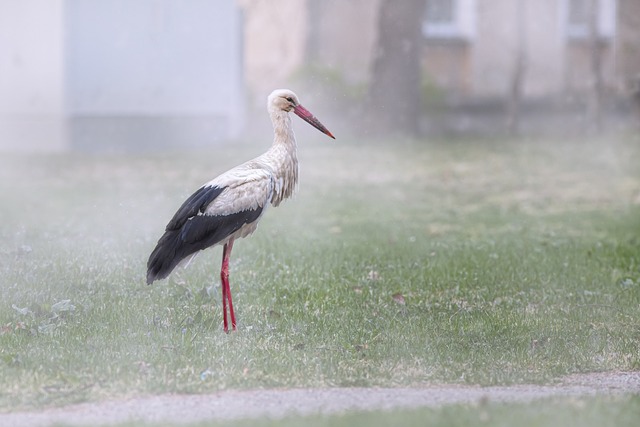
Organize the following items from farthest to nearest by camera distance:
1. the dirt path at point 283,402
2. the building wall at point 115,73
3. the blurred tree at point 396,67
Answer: the building wall at point 115,73 → the blurred tree at point 396,67 → the dirt path at point 283,402

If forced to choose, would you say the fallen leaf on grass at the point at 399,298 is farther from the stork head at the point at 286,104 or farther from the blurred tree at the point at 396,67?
the blurred tree at the point at 396,67

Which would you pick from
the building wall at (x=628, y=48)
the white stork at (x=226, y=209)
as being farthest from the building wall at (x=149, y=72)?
the white stork at (x=226, y=209)

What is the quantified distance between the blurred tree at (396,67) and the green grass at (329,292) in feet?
14.1

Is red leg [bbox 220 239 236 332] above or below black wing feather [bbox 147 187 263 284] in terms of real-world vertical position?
below

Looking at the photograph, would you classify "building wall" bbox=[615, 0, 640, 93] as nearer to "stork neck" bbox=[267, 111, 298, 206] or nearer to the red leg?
"stork neck" bbox=[267, 111, 298, 206]

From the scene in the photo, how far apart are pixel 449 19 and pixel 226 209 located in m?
A: 19.3

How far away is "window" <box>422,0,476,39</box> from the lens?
84.6 ft

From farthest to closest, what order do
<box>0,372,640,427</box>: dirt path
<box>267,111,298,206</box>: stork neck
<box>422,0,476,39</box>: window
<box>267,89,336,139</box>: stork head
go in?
1. <box>422,0,476,39</box>: window
2. <box>267,89,336,139</box>: stork head
3. <box>267,111,298,206</box>: stork neck
4. <box>0,372,640,427</box>: dirt path

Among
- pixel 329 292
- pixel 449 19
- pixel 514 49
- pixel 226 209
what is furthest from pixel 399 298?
pixel 449 19

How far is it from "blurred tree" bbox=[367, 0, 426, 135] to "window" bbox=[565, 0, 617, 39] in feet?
18.1

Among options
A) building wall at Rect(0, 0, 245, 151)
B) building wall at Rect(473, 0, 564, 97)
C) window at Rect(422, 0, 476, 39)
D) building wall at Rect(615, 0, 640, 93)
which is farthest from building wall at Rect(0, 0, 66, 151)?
building wall at Rect(615, 0, 640, 93)

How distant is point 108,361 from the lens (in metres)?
7.32

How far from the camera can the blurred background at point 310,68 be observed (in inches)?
855

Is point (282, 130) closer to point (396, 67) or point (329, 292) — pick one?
point (329, 292)
